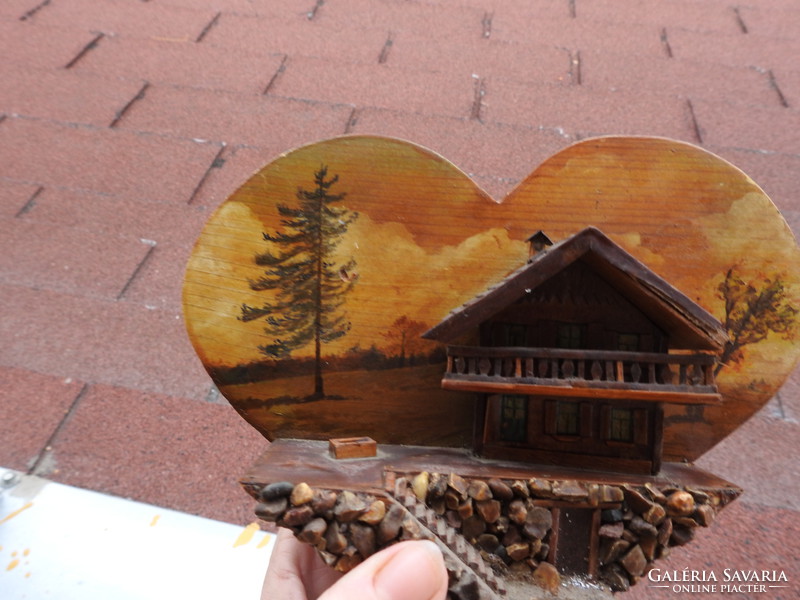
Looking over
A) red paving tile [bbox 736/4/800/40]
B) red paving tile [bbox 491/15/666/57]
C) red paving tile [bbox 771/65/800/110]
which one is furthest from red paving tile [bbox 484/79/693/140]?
red paving tile [bbox 736/4/800/40]

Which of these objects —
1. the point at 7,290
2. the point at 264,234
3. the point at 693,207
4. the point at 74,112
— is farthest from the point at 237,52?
the point at 693,207

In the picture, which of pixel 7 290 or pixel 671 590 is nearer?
pixel 671 590

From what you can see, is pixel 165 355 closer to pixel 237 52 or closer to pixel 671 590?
pixel 237 52

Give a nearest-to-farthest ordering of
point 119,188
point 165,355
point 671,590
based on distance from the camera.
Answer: point 671,590, point 165,355, point 119,188

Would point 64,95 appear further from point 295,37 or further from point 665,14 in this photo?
Answer: point 665,14

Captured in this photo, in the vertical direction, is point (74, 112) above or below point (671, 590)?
above

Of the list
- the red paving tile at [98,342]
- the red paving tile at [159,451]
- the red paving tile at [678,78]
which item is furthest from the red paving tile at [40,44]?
the red paving tile at [678,78]
